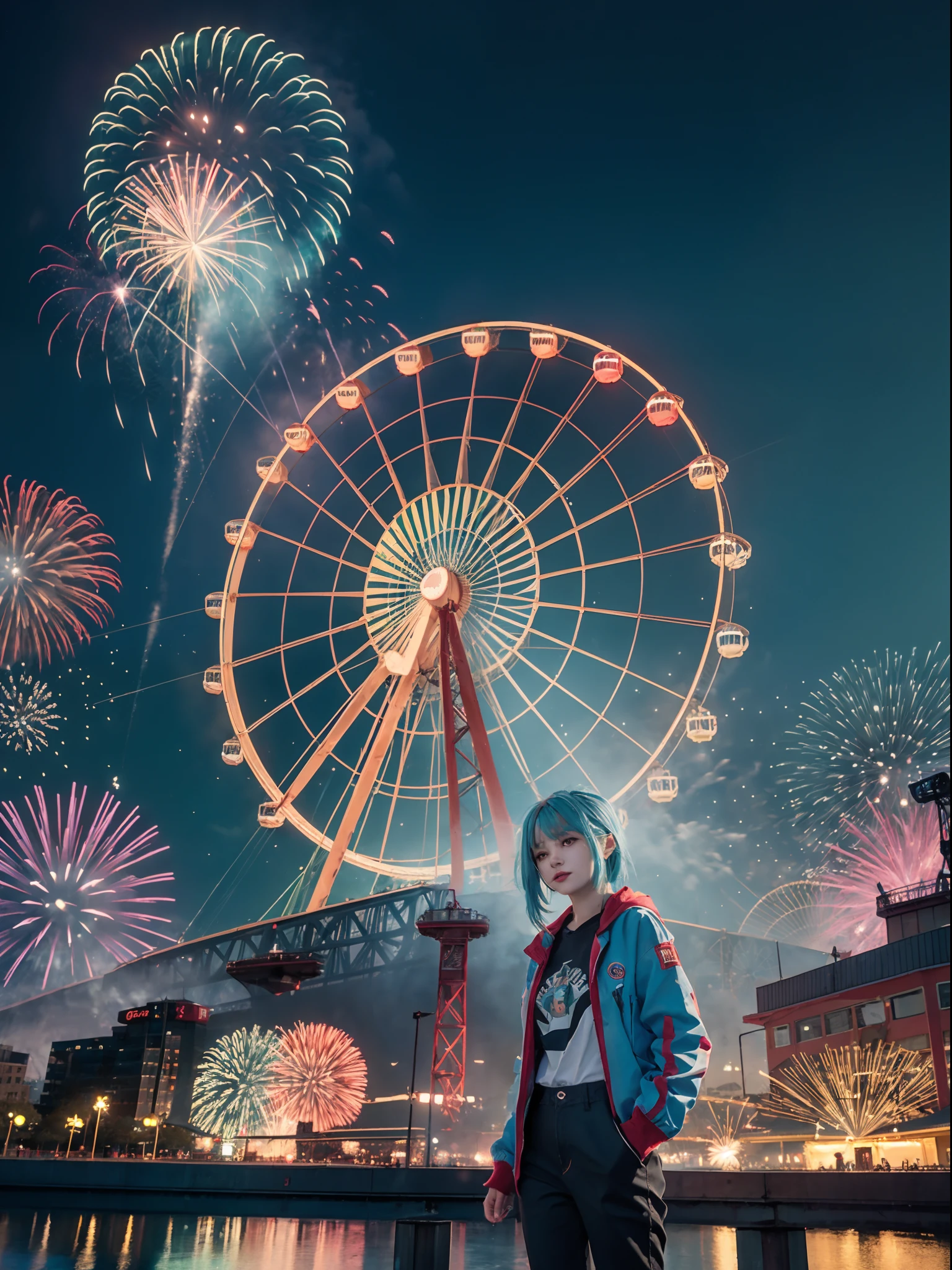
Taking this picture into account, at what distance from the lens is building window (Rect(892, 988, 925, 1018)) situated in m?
25.2

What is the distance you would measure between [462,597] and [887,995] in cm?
1729

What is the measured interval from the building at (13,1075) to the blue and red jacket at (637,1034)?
69.3 metres

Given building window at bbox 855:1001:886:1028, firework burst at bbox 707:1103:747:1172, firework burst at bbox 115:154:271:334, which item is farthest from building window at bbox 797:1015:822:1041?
firework burst at bbox 115:154:271:334

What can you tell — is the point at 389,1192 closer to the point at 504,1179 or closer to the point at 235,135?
the point at 504,1179

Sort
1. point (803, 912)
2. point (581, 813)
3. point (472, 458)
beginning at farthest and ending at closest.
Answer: point (803, 912)
point (472, 458)
point (581, 813)

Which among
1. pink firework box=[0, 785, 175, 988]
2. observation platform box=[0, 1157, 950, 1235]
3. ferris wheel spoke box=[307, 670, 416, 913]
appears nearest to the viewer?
observation platform box=[0, 1157, 950, 1235]

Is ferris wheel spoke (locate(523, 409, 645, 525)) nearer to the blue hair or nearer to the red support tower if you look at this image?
the red support tower

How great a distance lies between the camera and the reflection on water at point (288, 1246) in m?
5.93

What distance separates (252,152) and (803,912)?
57.1 m

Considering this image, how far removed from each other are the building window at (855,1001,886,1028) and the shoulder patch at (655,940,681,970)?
28.6 m

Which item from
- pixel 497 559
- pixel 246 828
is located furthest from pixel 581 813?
pixel 246 828

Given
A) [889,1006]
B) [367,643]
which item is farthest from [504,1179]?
[889,1006]

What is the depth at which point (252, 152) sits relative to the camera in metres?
22.0

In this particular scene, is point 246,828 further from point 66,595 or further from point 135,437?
point 66,595
